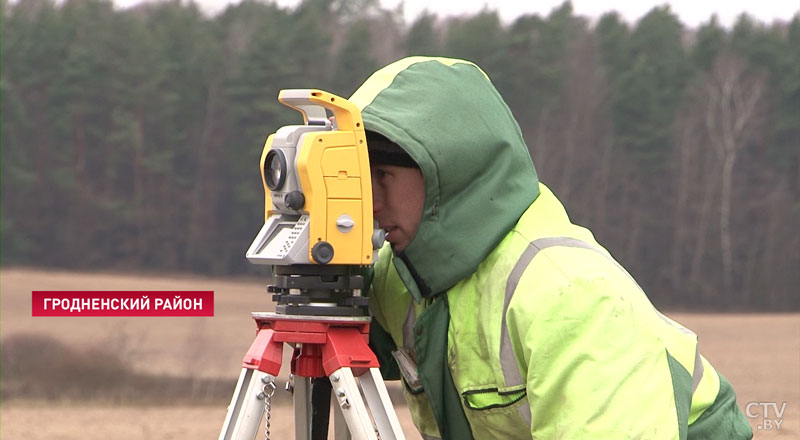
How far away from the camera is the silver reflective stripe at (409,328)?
2908 mm

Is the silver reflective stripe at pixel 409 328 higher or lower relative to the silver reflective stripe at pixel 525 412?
higher

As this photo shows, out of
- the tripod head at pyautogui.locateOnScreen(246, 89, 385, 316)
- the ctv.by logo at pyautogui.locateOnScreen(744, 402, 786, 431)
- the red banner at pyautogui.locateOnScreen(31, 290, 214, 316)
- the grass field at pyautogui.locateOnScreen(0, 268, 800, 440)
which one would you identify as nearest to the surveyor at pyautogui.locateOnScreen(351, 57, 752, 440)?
the tripod head at pyautogui.locateOnScreen(246, 89, 385, 316)

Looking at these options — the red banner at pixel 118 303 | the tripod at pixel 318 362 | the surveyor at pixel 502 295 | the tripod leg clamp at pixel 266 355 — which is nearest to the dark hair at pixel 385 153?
the surveyor at pixel 502 295

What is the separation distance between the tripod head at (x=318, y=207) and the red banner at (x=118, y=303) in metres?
9.12

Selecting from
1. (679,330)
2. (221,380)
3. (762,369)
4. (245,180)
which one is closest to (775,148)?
(762,369)

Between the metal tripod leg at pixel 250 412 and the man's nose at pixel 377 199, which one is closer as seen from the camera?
the metal tripod leg at pixel 250 412

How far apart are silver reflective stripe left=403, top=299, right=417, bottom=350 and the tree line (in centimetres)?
1453

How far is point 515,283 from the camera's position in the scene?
2.44 meters

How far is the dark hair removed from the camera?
102 inches

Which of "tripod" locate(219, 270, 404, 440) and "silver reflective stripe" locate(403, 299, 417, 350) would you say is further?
"silver reflective stripe" locate(403, 299, 417, 350)

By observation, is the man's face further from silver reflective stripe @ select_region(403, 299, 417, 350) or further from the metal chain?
the metal chain

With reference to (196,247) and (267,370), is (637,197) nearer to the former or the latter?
(196,247)

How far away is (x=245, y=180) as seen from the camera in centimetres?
1756

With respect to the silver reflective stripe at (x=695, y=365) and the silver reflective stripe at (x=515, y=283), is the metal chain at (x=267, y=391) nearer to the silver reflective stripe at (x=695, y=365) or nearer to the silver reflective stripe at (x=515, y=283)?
the silver reflective stripe at (x=515, y=283)
